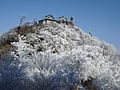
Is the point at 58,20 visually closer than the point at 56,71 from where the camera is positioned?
No

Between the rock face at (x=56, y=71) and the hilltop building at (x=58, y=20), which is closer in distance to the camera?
the rock face at (x=56, y=71)

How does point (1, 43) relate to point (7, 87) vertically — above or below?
above

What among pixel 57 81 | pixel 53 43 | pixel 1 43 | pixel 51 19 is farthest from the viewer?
pixel 51 19

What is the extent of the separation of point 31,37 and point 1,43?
5.43 metres

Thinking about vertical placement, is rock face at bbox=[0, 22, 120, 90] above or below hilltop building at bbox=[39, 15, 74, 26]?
below

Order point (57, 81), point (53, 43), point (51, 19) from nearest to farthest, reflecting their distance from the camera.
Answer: point (57, 81) → point (53, 43) → point (51, 19)

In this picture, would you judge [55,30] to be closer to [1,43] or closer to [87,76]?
[1,43]

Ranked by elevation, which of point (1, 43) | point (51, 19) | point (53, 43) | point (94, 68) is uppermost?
point (51, 19)

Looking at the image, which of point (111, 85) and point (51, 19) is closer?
point (111, 85)

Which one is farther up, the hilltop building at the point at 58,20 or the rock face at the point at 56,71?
the hilltop building at the point at 58,20

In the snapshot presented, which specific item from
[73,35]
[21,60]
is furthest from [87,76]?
[73,35]

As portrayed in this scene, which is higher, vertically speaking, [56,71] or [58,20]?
[58,20]

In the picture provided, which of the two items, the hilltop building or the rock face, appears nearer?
the rock face

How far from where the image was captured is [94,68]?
66.8 ft
